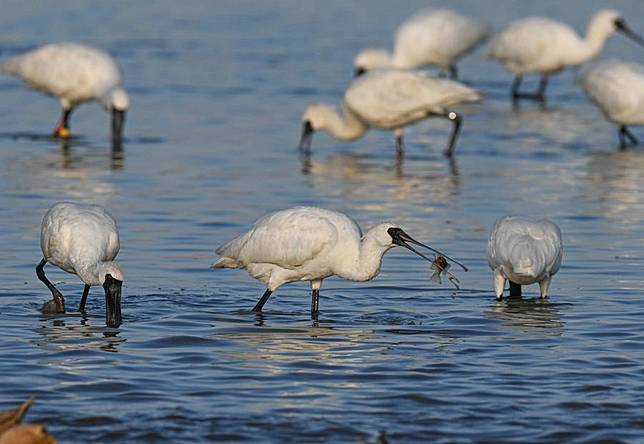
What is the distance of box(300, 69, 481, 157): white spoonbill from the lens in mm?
18203

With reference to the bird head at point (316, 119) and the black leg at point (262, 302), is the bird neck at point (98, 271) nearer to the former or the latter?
the black leg at point (262, 302)

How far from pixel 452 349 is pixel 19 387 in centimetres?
248

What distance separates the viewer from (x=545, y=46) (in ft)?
80.0

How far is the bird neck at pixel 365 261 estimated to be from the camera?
402 inches

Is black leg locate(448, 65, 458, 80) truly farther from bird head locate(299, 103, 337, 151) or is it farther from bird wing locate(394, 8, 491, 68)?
bird head locate(299, 103, 337, 151)

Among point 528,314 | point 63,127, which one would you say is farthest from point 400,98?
point 528,314

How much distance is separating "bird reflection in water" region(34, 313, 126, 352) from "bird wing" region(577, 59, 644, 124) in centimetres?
1053

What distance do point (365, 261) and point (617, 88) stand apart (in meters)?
9.81

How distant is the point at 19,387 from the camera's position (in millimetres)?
8125

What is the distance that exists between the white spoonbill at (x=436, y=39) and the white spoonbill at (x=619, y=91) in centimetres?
509

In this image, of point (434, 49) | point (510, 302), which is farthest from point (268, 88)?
point (510, 302)

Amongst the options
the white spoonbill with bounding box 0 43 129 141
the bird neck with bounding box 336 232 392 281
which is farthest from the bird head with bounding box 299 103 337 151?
the bird neck with bounding box 336 232 392 281

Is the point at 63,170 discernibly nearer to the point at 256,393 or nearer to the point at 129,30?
the point at 256,393

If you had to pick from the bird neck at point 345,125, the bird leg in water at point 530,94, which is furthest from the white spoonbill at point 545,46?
the bird neck at point 345,125
